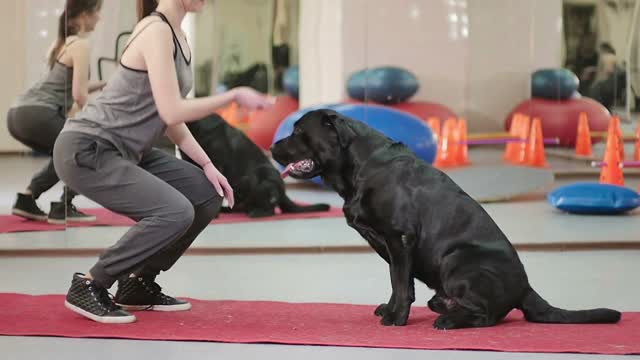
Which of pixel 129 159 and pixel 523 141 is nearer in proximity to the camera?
pixel 129 159

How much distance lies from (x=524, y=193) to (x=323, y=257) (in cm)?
328

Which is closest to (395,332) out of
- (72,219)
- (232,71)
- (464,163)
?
(72,219)

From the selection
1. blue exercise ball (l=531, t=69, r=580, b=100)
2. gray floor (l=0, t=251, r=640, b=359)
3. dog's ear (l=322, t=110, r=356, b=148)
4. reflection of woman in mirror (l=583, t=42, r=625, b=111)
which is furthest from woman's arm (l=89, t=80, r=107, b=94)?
reflection of woman in mirror (l=583, t=42, r=625, b=111)

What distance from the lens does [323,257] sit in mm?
5863

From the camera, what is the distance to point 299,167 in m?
3.88

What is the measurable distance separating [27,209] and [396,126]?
319 centimetres

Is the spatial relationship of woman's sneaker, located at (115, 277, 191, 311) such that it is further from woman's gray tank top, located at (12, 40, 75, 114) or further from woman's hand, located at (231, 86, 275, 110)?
woman's gray tank top, located at (12, 40, 75, 114)

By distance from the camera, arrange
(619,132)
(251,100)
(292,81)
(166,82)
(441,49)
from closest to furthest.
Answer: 1. (251,100)
2. (166,82)
3. (441,49)
4. (292,81)
5. (619,132)

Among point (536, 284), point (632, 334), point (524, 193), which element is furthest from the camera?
point (524, 193)

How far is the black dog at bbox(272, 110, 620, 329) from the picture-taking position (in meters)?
3.76

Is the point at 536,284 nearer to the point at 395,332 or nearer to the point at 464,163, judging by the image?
the point at 395,332

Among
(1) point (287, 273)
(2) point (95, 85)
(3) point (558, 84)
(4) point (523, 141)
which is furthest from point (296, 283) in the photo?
(3) point (558, 84)

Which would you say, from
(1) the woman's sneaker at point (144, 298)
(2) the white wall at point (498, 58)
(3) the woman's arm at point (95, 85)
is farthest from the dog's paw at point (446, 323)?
(2) the white wall at point (498, 58)

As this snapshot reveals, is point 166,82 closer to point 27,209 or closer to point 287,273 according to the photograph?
point 287,273
